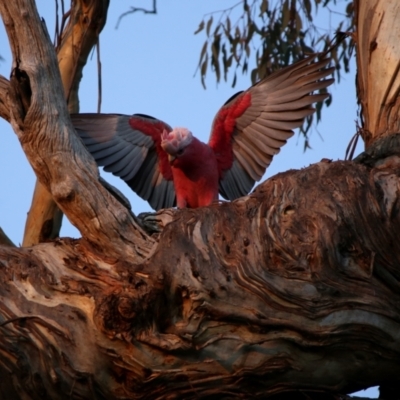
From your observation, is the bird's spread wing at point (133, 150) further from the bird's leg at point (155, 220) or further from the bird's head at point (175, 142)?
the bird's leg at point (155, 220)

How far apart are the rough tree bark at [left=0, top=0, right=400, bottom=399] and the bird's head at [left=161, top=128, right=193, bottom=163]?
5.26 feet

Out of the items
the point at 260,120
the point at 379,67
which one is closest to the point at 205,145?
the point at 260,120

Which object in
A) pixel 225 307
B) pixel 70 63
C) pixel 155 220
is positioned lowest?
pixel 225 307

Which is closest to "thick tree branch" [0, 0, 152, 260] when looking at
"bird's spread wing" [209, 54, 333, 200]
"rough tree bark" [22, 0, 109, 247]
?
"rough tree bark" [22, 0, 109, 247]

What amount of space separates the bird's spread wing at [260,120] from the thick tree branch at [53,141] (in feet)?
5.30

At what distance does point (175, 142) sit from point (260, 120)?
0.52 m

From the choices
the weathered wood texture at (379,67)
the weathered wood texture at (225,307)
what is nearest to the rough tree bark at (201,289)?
the weathered wood texture at (225,307)

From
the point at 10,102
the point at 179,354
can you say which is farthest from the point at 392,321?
the point at 10,102

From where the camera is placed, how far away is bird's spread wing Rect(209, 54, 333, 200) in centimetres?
489

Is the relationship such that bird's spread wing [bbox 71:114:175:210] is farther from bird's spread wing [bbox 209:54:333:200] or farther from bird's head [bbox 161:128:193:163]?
bird's spread wing [bbox 209:54:333:200]

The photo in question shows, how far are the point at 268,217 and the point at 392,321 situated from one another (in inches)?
24.4

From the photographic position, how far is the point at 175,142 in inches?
206

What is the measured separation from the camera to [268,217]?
350 cm

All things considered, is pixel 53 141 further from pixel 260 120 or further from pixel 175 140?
pixel 260 120
